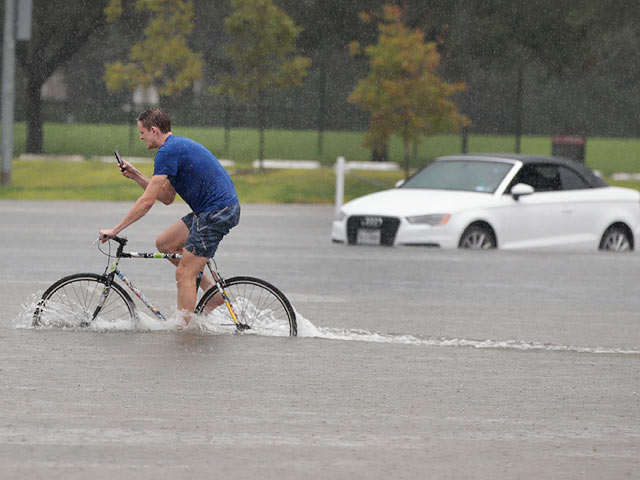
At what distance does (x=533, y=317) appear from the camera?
11625mm

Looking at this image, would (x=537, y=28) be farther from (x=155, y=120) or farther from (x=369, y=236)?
(x=155, y=120)

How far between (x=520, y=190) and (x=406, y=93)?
543 inches

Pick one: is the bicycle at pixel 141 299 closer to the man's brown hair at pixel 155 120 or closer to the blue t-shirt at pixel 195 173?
the blue t-shirt at pixel 195 173

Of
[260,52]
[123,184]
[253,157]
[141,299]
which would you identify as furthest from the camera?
[253,157]

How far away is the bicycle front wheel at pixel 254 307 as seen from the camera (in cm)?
947

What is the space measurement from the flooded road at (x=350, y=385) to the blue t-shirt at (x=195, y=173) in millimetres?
1025

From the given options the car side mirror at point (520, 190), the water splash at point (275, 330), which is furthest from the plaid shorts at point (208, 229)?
the car side mirror at point (520, 190)

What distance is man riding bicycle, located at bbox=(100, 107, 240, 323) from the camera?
9359mm

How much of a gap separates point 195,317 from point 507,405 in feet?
9.58

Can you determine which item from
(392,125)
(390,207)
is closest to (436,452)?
(390,207)

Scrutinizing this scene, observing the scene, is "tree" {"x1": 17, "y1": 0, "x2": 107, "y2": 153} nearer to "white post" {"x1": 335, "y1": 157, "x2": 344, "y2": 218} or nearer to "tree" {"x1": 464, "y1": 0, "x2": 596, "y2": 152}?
"tree" {"x1": 464, "y1": 0, "x2": 596, "y2": 152}

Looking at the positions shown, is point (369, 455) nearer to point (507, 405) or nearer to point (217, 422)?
point (217, 422)

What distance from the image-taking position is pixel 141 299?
9.70 meters

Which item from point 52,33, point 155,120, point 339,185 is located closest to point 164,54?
point 52,33
